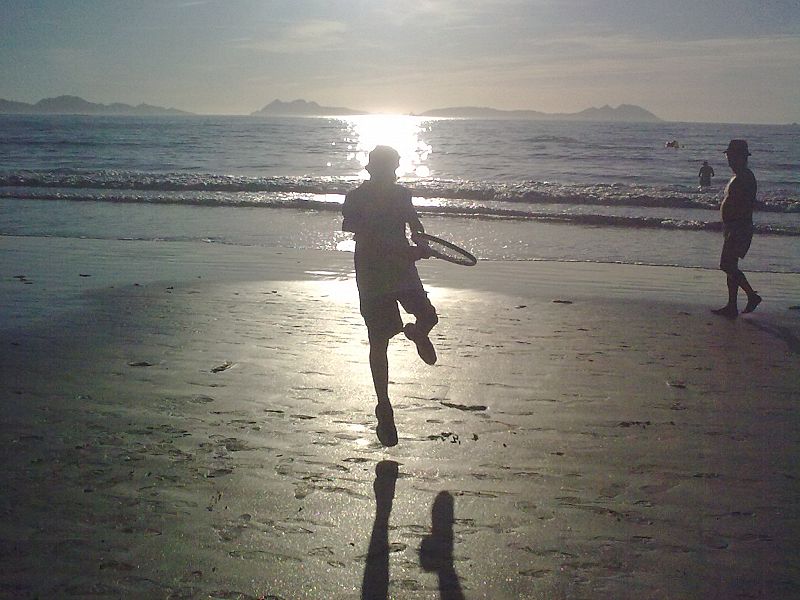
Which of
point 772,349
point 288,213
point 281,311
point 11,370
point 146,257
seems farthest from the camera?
point 288,213

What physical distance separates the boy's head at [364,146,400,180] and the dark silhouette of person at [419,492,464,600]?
1.86m

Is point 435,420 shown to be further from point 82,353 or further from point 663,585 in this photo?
point 82,353

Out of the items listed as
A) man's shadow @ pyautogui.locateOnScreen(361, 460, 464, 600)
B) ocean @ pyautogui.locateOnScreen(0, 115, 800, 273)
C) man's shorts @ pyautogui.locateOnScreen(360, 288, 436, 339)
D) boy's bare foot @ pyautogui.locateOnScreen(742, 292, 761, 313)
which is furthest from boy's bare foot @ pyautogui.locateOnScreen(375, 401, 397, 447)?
ocean @ pyautogui.locateOnScreen(0, 115, 800, 273)

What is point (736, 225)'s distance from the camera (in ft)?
29.3

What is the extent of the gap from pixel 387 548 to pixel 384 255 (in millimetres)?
1732

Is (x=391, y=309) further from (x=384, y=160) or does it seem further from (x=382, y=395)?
(x=384, y=160)

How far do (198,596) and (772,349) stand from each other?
20.2ft

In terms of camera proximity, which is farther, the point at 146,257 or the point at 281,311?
the point at 146,257

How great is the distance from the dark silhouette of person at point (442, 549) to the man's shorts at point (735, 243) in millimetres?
6250

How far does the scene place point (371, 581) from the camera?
325 centimetres

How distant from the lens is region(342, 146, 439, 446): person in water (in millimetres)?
4586

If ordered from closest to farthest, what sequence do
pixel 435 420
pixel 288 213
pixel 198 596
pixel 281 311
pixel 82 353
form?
pixel 198 596 → pixel 435 420 → pixel 82 353 → pixel 281 311 → pixel 288 213

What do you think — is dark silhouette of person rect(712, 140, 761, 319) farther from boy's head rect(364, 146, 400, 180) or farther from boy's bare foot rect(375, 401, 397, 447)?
boy's bare foot rect(375, 401, 397, 447)

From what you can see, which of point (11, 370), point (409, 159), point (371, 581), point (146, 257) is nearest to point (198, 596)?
point (371, 581)
